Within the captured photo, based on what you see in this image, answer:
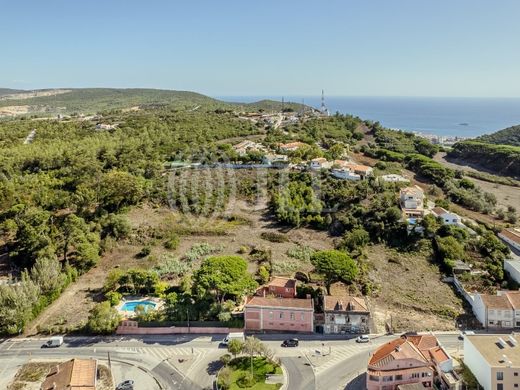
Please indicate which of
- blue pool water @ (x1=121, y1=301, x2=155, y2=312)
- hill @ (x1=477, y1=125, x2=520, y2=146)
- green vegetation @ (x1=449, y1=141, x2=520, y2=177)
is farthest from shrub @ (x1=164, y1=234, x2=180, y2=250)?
hill @ (x1=477, y1=125, x2=520, y2=146)

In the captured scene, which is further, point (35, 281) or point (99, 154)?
point (99, 154)

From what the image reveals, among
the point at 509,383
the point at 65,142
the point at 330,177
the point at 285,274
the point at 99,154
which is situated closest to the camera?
the point at 509,383

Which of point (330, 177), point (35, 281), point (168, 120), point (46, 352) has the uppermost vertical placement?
point (168, 120)

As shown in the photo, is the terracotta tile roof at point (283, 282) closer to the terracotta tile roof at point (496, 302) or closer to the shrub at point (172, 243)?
the shrub at point (172, 243)

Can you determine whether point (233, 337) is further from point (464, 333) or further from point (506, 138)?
point (506, 138)

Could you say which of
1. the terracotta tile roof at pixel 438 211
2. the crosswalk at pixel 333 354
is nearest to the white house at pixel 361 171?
the terracotta tile roof at pixel 438 211

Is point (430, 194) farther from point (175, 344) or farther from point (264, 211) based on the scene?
point (175, 344)

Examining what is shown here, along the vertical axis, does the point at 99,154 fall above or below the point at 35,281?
above

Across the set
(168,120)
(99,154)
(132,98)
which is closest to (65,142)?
(99,154)
